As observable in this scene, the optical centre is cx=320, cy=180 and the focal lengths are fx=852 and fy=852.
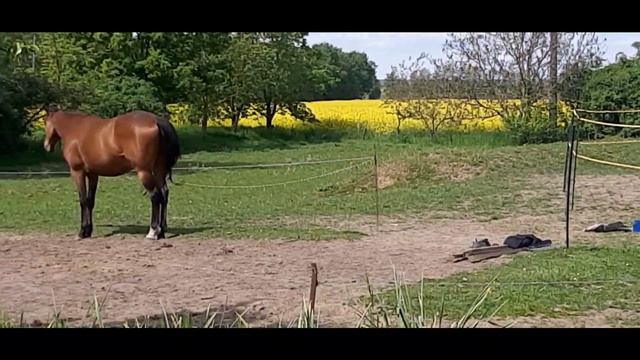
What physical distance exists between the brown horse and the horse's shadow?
0.18 metres

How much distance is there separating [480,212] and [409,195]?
66.6 inches

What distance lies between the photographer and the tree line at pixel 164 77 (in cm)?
1730

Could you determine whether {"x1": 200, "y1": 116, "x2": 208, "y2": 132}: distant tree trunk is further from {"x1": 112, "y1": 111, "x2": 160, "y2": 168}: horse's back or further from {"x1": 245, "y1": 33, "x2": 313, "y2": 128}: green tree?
{"x1": 112, "y1": 111, "x2": 160, "y2": 168}: horse's back

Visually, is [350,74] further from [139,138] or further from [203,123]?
[139,138]

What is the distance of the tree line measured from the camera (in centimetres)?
1730

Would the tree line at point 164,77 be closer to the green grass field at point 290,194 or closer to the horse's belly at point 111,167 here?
the green grass field at point 290,194

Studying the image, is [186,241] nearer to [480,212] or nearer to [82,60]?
[480,212]

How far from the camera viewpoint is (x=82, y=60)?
20766mm

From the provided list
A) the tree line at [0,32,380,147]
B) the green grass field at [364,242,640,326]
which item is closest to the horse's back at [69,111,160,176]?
the green grass field at [364,242,640,326]

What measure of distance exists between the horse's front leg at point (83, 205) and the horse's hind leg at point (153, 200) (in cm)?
61

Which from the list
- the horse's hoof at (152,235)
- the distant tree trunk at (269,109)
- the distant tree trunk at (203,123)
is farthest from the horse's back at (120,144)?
the distant tree trunk at (269,109)

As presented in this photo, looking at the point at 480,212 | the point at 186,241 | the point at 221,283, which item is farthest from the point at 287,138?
the point at 221,283

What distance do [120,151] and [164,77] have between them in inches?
507
